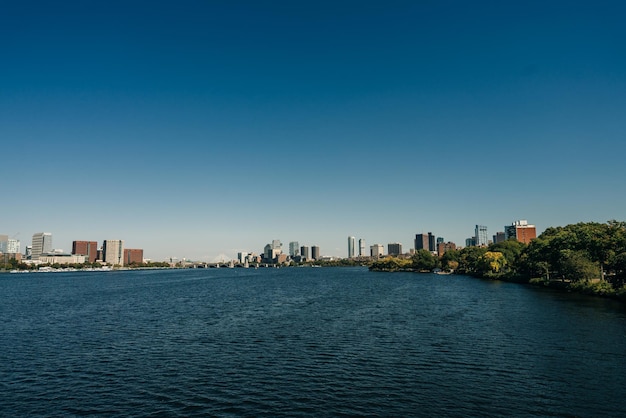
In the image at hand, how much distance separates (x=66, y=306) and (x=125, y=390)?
7266cm

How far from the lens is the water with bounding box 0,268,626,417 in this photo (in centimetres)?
3045

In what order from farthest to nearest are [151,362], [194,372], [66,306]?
[66,306] < [151,362] < [194,372]

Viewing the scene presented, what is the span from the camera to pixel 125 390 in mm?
33875

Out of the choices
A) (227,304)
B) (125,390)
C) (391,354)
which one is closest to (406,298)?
(227,304)

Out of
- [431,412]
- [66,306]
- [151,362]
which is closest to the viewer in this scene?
[431,412]

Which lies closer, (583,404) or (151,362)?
(583,404)

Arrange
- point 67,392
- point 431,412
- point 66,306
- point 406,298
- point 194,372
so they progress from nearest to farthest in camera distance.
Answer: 1. point 431,412
2. point 67,392
3. point 194,372
4. point 66,306
5. point 406,298

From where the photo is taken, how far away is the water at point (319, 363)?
99.9ft

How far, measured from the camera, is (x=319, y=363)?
41.8 meters

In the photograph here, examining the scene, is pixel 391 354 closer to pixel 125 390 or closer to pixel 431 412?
pixel 431 412

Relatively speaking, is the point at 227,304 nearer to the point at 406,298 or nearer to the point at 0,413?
the point at 406,298

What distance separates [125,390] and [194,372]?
6.80 metres

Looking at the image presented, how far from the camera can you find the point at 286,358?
4375 centimetres

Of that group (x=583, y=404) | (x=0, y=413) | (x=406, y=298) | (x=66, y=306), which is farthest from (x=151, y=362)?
(x=406, y=298)
